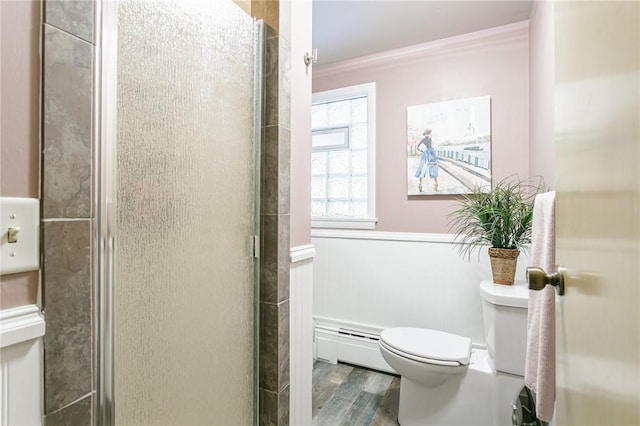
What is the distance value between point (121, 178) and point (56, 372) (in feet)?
1.30

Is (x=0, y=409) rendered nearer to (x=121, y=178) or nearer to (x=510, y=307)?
(x=121, y=178)

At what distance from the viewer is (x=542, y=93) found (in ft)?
5.51

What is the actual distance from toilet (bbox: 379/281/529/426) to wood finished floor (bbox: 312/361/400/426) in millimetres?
170

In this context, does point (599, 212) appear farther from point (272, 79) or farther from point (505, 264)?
point (505, 264)

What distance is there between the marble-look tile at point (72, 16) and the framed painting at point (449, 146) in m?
2.09

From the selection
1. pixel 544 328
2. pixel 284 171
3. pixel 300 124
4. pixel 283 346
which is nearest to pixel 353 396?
pixel 283 346

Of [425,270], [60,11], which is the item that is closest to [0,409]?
[60,11]

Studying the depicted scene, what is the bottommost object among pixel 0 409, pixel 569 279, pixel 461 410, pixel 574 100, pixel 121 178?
pixel 461 410

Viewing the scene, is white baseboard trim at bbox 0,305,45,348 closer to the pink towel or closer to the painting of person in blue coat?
the pink towel

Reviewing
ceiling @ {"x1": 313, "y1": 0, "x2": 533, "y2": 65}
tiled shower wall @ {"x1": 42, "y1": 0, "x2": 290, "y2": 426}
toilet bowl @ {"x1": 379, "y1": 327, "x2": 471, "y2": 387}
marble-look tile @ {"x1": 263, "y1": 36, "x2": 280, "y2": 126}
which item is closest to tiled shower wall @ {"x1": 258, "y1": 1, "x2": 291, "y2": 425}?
marble-look tile @ {"x1": 263, "y1": 36, "x2": 280, "y2": 126}

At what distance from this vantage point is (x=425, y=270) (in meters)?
Answer: 2.31

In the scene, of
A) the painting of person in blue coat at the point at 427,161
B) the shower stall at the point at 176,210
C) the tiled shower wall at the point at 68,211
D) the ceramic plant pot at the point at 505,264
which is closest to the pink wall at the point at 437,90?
the painting of person in blue coat at the point at 427,161

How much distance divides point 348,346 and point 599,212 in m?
2.25

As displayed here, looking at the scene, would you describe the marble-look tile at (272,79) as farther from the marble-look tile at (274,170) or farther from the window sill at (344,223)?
the window sill at (344,223)
